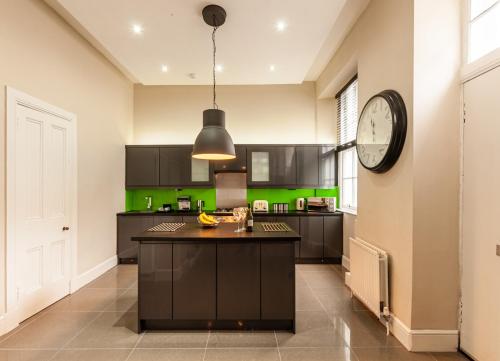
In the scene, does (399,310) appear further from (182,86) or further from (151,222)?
(182,86)

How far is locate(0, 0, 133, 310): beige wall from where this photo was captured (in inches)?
105

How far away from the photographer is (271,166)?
5.11 m

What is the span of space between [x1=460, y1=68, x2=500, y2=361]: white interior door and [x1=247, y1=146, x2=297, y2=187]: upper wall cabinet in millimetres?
3032

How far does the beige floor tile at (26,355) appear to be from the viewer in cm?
220

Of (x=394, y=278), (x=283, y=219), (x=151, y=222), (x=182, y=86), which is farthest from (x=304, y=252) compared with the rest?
(x=182, y=86)

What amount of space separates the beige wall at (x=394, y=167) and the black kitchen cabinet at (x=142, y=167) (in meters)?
3.64

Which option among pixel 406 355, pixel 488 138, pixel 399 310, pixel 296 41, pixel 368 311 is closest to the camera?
pixel 488 138

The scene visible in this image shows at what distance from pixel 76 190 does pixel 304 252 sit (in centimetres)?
373

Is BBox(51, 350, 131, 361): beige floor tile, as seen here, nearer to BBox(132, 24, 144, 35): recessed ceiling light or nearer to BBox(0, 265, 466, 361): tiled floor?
BBox(0, 265, 466, 361): tiled floor

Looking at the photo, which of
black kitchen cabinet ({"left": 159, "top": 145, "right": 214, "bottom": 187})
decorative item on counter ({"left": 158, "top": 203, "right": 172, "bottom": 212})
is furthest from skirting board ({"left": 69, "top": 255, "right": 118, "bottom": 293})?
black kitchen cabinet ({"left": 159, "top": 145, "right": 214, "bottom": 187})

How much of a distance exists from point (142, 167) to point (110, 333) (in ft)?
10.3

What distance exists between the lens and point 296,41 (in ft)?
11.6

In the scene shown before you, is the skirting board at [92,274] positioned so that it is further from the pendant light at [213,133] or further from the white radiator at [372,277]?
the white radiator at [372,277]

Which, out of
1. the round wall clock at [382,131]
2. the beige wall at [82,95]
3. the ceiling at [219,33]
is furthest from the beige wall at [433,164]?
the beige wall at [82,95]
